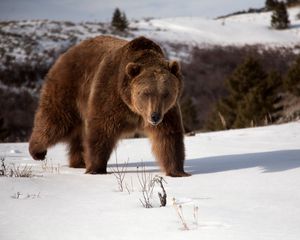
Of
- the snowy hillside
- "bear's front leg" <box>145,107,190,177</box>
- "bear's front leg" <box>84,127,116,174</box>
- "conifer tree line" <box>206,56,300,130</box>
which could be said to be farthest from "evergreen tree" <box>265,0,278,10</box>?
"bear's front leg" <box>84,127,116,174</box>

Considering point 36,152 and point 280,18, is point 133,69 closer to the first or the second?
point 36,152

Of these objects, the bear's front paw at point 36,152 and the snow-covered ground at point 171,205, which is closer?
the snow-covered ground at point 171,205

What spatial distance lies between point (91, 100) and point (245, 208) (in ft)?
10.6

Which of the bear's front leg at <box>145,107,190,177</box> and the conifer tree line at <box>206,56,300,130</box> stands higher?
the bear's front leg at <box>145,107,190,177</box>

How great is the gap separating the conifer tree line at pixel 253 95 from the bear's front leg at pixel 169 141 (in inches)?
564

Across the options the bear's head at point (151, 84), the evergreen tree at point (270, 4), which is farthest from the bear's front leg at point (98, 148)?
the evergreen tree at point (270, 4)

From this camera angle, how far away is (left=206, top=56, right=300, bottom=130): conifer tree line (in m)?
22.4

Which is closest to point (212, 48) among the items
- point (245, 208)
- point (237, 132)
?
point (237, 132)

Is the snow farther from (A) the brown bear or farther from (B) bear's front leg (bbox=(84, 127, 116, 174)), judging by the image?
(B) bear's front leg (bbox=(84, 127, 116, 174))

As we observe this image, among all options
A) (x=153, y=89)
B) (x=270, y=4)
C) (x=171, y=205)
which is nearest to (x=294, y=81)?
(x=153, y=89)

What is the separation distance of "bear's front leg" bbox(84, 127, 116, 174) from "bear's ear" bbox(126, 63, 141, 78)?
805 mm

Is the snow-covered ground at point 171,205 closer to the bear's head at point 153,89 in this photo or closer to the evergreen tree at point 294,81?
the bear's head at point 153,89

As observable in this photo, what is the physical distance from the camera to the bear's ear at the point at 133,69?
6004 millimetres

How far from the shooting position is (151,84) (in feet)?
19.4
